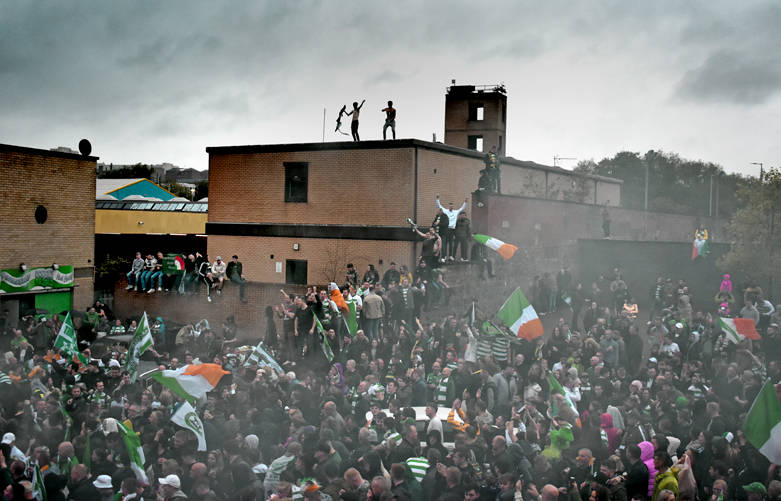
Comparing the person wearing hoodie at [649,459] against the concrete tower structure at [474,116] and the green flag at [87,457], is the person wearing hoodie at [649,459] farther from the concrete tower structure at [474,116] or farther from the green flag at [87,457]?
the concrete tower structure at [474,116]

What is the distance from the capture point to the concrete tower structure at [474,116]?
63094mm

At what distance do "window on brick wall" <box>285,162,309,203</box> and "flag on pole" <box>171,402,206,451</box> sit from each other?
1732 cm

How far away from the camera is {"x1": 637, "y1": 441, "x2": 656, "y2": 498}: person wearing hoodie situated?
29.6 feet

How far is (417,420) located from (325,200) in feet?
53.1

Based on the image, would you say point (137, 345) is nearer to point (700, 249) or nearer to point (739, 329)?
point (739, 329)

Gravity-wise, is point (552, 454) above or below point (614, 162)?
below

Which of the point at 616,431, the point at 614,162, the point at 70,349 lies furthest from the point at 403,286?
the point at 614,162

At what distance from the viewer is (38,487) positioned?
29.6ft

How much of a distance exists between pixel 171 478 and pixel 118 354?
28.0 ft

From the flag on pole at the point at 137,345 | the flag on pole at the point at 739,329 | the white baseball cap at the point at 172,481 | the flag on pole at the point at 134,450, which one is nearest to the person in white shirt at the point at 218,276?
the flag on pole at the point at 137,345

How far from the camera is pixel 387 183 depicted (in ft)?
84.3

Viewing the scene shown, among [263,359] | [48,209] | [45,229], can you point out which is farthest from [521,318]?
[48,209]

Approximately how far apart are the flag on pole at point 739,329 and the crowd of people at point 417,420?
24 cm

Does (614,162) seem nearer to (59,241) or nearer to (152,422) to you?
(59,241)
